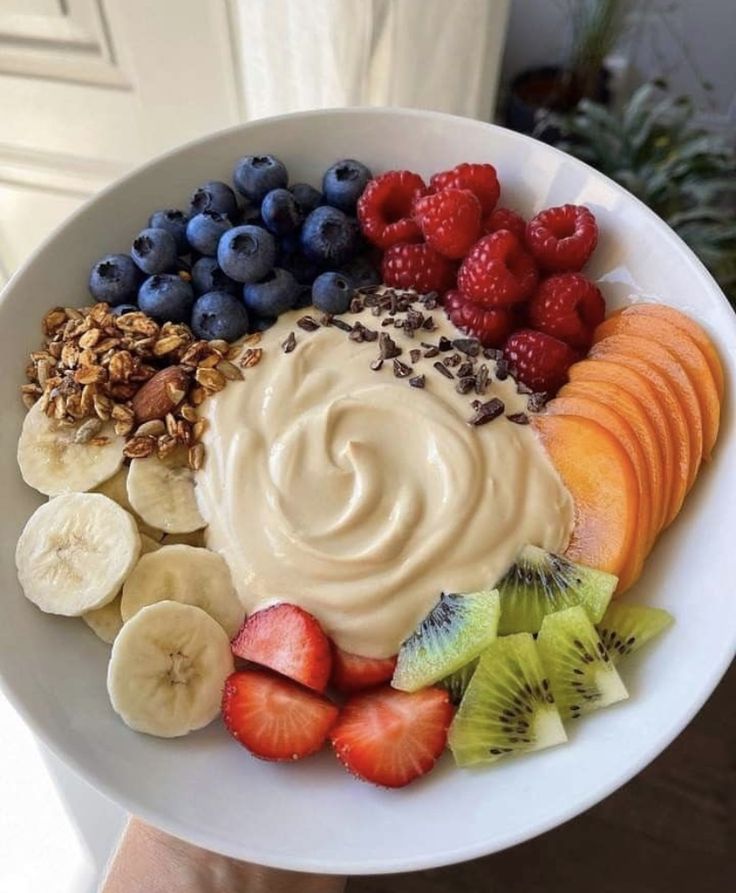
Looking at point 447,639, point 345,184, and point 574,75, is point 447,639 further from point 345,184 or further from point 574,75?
point 574,75

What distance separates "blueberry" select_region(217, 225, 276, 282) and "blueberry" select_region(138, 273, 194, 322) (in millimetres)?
68

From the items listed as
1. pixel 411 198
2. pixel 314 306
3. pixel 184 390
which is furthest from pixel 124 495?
pixel 411 198

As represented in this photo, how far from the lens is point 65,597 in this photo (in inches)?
39.4

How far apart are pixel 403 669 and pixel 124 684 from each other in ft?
1.00

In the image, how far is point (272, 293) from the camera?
3.85 ft

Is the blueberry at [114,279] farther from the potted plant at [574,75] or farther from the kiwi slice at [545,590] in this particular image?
the potted plant at [574,75]

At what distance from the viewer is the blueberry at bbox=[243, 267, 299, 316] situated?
1173 millimetres

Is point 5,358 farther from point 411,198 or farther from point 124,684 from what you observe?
point 411,198

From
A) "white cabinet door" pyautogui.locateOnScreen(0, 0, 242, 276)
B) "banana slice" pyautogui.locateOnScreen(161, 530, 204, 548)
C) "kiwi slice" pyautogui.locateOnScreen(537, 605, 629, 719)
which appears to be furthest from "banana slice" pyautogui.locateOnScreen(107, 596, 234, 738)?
"white cabinet door" pyautogui.locateOnScreen(0, 0, 242, 276)

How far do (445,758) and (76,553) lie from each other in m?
0.48

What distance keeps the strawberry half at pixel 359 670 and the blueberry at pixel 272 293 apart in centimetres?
47

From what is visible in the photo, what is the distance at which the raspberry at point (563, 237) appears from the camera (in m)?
1.12

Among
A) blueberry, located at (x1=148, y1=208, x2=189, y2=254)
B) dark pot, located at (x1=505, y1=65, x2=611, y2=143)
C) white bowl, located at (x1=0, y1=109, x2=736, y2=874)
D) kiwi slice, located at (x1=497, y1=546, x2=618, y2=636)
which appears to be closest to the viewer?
white bowl, located at (x1=0, y1=109, x2=736, y2=874)

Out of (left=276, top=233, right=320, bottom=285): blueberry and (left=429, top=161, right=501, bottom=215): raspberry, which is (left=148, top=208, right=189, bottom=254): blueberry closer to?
(left=276, top=233, right=320, bottom=285): blueberry
